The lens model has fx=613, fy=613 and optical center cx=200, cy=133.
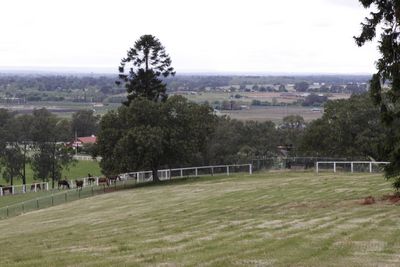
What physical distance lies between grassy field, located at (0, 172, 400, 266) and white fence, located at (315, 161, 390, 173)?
5507mm

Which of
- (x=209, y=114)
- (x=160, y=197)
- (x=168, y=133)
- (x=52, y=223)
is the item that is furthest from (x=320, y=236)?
(x=209, y=114)

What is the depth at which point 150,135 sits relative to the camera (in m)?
44.9

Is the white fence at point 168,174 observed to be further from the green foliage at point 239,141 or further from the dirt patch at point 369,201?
the dirt patch at point 369,201

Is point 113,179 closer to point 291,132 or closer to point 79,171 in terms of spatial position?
point 79,171

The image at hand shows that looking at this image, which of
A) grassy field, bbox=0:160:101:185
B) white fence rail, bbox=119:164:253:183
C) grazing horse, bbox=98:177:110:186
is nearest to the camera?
grazing horse, bbox=98:177:110:186

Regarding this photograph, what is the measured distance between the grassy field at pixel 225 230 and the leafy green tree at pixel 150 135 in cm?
1141

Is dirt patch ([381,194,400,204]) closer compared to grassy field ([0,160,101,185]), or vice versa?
dirt patch ([381,194,400,204])

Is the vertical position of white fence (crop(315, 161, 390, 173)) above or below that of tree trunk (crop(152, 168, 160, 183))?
above

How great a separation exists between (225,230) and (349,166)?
24779 mm

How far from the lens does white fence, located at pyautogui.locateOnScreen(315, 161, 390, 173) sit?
39584mm

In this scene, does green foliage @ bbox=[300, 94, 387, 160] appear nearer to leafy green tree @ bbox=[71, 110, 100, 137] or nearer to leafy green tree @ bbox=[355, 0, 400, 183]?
leafy green tree @ bbox=[355, 0, 400, 183]

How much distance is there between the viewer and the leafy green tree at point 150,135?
45469mm

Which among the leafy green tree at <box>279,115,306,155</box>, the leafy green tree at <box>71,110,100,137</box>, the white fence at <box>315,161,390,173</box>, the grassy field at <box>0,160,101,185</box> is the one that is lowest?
the grassy field at <box>0,160,101,185</box>

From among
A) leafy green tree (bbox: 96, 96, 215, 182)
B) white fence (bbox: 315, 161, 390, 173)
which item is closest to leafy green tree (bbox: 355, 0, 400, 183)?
white fence (bbox: 315, 161, 390, 173)
